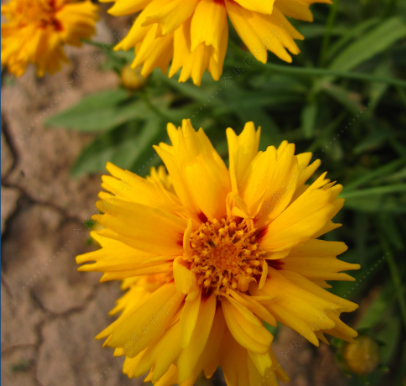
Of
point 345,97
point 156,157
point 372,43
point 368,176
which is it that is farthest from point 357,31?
point 156,157

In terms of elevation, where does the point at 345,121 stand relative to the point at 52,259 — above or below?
above

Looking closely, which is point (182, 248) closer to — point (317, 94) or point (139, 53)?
point (139, 53)

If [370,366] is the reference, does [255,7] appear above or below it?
above

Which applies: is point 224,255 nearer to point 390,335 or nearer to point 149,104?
point 149,104

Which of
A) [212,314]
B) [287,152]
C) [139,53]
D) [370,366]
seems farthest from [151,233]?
[370,366]

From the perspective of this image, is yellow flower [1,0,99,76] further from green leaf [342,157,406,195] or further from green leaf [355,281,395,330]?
green leaf [355,281,395,330]

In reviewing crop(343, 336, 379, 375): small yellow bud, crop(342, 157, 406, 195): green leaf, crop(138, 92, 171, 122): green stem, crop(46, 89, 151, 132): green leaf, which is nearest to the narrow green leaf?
crop(46, 89, 151, 132): green leaf

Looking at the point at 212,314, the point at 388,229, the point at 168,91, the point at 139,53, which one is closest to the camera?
the point at 212,314
